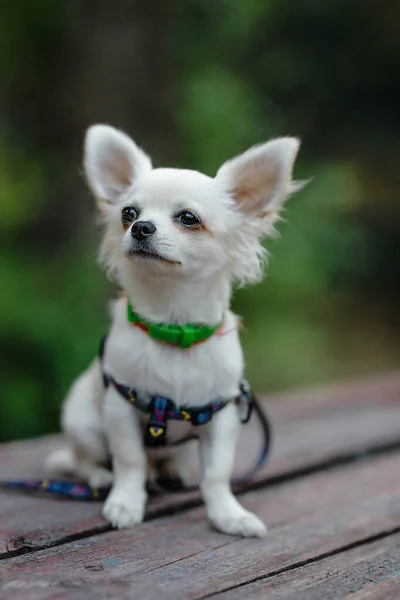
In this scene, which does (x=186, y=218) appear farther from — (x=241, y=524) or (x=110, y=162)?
(x=241, y=524)

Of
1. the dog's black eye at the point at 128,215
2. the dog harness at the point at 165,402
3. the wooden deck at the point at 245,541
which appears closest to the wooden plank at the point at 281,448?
the wooden deck at the point at 245,541

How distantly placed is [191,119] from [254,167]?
130 inches

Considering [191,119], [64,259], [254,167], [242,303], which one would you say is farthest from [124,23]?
[254,167]

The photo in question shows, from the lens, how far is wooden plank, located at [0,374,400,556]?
1.99 meters

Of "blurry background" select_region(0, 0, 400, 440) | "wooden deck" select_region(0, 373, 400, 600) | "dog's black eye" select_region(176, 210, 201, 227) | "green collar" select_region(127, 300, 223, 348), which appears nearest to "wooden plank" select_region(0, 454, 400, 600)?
"wooden deck" select_region(0, 373, 400, 600)

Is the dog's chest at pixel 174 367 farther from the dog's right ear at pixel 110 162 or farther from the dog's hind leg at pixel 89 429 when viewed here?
the dog's right ear at pixel 110 162

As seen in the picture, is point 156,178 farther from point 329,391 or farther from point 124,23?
point 124,23

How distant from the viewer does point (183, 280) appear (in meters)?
2.07

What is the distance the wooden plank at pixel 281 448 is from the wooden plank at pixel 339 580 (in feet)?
1.76

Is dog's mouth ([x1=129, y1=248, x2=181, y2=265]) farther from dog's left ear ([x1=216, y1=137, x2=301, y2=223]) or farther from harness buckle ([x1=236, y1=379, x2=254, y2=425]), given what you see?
harness buckle ([x1=236, y1=379, x2=254, y2=425])

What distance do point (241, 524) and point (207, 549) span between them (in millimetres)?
170

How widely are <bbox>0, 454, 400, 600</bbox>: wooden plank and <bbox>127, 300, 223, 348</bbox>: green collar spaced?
1.70 ft

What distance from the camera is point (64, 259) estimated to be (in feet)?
16.4

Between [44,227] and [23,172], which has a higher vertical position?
[23,172]
